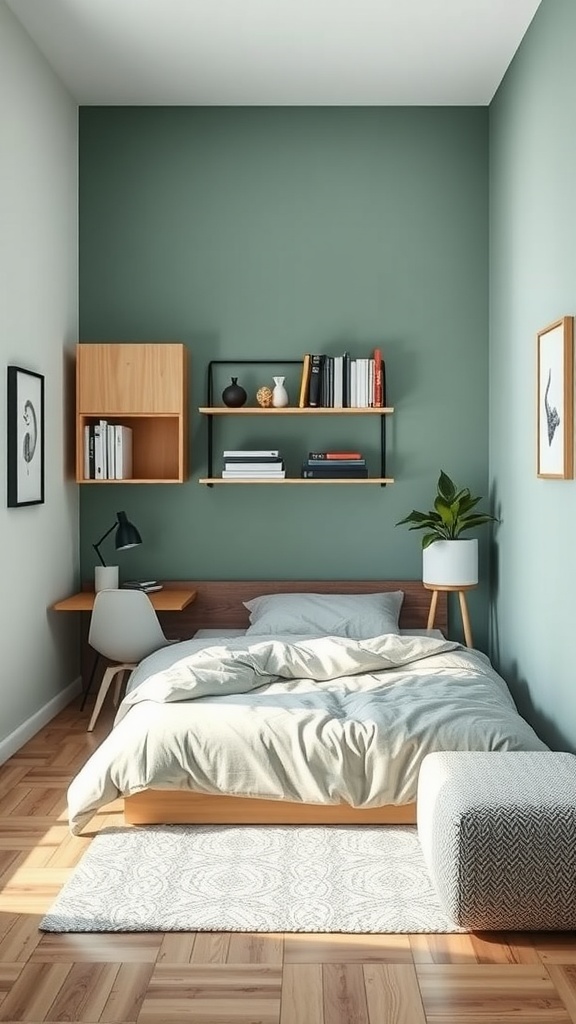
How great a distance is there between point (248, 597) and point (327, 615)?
1.93 ft

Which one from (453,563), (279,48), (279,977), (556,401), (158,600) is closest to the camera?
(279,977)

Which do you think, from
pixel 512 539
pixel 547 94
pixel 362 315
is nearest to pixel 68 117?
pixel 362 315

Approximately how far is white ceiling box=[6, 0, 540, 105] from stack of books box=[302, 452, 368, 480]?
1782 mm

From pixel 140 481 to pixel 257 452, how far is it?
589 millimetres

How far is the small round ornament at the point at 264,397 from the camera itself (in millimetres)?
5191

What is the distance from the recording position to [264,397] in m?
5.20

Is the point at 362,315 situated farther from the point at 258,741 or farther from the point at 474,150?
the point at 258,741

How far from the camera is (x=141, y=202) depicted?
17.6 feet

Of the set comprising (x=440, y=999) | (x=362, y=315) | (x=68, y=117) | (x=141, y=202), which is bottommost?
(x=440, y=999)

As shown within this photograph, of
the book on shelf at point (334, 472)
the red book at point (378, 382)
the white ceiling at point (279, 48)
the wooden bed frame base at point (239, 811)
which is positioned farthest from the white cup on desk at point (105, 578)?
the white ceiling at point (279, 48)

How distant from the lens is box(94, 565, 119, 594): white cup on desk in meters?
5.11

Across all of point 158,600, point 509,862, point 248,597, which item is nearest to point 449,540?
point 248,597

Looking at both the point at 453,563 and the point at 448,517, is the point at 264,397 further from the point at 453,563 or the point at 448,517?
the point at 453,563

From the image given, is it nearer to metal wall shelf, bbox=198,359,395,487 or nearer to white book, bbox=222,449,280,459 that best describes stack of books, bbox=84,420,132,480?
metal wall shelf, bbox=198,359,395,487
